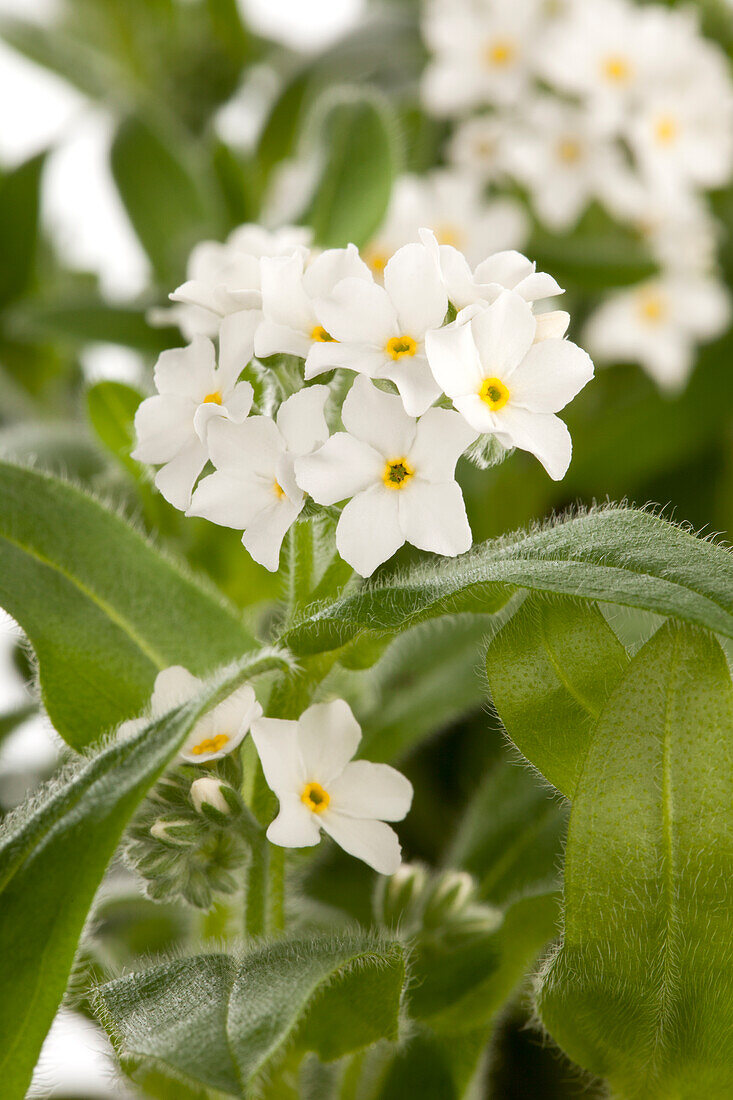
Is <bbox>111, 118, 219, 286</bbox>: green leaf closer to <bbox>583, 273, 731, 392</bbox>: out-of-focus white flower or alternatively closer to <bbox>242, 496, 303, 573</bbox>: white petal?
<bbox>583, 273, 731, 392</bbox>: out-of-focus white flower

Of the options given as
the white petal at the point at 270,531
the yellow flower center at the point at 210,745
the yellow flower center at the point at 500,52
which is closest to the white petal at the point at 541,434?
the white petal at the point at 270,531

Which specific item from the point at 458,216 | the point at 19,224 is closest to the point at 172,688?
the point at 458,216

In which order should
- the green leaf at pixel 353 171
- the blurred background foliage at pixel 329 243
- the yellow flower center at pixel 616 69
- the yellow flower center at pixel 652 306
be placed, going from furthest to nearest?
the yellow flower center at pixel 652 306 → the yellow flower center at pixel 616 69 → the green leaf at pixel 353 171 → the blurred background foliage at pixel 329 243

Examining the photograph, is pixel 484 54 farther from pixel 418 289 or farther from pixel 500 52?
pixel 418 289

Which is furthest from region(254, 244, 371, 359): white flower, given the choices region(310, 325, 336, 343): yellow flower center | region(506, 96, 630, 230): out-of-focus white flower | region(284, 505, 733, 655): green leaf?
region(506, 96, 630, 230): out-of-focus white flower

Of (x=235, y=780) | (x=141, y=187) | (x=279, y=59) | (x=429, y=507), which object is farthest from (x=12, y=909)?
(x=279, y=59)

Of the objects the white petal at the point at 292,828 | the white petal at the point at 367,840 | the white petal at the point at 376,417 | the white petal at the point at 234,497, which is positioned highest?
the white petal at the point at 376,417

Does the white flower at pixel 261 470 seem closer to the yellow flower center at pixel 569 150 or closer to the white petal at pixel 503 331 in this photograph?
the white petal at pixel 503 331
